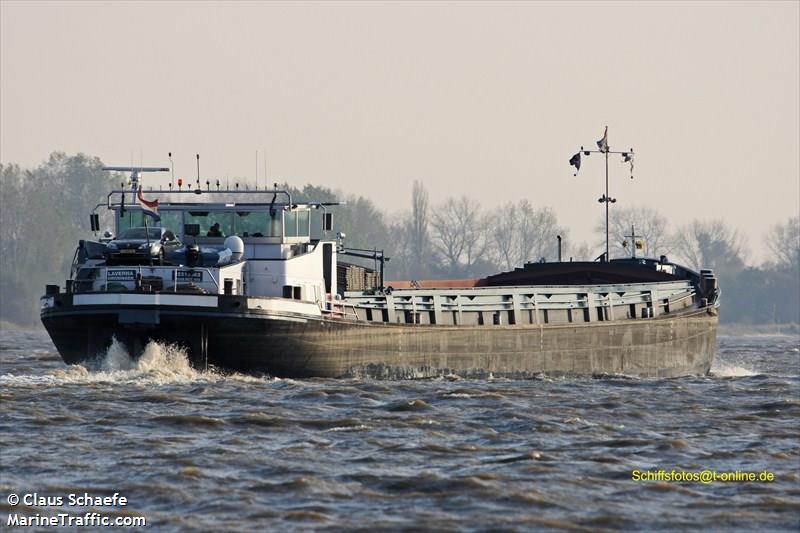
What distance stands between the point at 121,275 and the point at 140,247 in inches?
47.7

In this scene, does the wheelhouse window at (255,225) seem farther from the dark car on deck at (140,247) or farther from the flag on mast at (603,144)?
the flag on mast at (603,144)

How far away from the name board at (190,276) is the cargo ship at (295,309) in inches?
1.8

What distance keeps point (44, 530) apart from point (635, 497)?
28.8 ft

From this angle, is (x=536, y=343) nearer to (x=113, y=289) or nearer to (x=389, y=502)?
(x=113, y=289)

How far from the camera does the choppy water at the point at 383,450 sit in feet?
70.9

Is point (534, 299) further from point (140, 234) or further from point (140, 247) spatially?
point (140, 247)

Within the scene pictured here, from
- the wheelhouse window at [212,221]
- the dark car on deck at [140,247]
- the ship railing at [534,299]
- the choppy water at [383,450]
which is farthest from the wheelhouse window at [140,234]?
the ship railing at [534,299]

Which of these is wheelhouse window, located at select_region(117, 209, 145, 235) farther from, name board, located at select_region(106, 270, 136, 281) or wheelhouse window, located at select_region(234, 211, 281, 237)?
name board, located at select_region(106, 270, 136, 281)

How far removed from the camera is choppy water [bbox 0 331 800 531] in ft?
70.9

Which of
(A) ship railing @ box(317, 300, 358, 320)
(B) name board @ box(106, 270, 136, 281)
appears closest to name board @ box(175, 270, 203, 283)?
(B) name board @ box(106, 270, 136, 281)

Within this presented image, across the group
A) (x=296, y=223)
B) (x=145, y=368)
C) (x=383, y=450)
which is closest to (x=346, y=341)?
(x=296, y=223)

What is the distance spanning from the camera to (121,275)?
3841 cm

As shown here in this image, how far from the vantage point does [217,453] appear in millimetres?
26156

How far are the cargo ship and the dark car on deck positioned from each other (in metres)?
0.04
